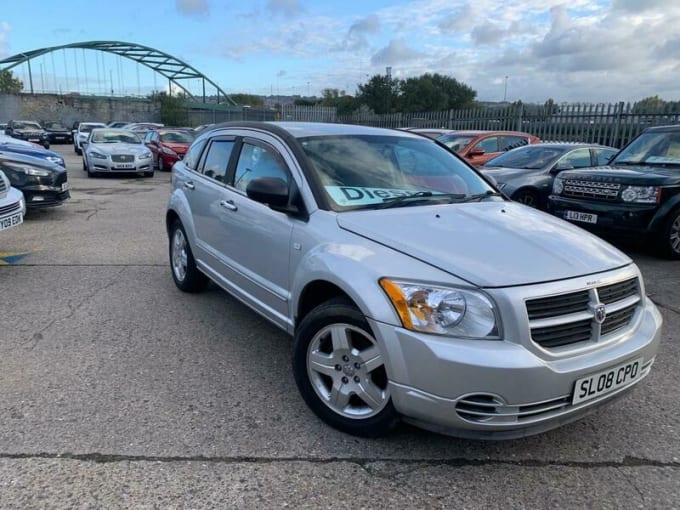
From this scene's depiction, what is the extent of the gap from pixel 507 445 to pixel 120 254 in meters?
5.75

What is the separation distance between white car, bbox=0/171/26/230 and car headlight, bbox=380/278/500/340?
579 centimetres

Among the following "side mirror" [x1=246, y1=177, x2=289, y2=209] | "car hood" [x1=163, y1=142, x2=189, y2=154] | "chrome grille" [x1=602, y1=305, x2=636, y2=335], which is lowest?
"car hood" [x1=163, y1=142, x2=189, y2=154]

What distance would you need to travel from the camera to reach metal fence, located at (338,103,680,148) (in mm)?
15016

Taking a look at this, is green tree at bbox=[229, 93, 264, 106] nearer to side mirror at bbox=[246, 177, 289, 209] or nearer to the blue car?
the blue car

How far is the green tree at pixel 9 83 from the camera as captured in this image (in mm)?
74025

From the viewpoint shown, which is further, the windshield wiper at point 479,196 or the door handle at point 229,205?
the door handle at point 229,205

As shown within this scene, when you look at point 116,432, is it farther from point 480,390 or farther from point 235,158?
point 235,158

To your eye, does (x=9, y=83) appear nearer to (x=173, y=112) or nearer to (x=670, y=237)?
(x=173, y=112)

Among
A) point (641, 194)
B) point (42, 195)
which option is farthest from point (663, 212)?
point (42, 195)

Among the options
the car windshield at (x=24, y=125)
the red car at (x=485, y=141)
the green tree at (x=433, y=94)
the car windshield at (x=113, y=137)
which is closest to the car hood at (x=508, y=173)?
the red car at (x=485, y=141)

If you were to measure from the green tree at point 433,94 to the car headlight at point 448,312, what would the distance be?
7795 centimetres

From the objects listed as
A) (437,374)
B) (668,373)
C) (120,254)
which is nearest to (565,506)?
(437,374)

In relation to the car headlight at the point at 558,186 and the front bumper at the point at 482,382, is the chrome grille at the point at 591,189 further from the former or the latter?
the front bumper at the point at 482,382

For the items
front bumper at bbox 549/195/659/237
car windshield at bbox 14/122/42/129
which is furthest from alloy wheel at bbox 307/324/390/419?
car windshield at bbox 14/122/42/129
